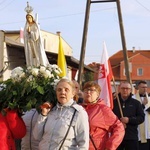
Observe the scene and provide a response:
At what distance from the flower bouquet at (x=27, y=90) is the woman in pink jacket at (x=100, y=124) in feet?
1.61

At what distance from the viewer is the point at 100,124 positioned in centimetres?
476

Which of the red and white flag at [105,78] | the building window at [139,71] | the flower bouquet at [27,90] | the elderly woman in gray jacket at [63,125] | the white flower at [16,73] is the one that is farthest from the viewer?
the building window at [139,71]

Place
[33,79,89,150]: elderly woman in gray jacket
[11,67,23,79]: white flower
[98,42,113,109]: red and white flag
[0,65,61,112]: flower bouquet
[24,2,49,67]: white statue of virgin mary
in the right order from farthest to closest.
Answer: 1. [24,2,49,67]: white statue of virgin mary
2. [98,42,113,109]: red and white flag
3. [11,67,23,79]: white flower
4. [0,65,61,112]: flower bouquet
5. [33,79,89,150]: elderly woman in gray jacket

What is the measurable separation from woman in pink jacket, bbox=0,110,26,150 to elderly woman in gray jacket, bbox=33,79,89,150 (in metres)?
0.16

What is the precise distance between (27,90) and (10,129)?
51cm

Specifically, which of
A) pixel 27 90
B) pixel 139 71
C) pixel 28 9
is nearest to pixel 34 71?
pixel 27 90

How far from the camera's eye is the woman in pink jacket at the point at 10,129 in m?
4.12

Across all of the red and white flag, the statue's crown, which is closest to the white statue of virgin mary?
the statue's crown

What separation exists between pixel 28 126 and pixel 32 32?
15.2 ft

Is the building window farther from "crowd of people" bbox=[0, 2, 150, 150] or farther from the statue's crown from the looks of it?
"crowd of people" bbox=[0, 2, 150, 150]

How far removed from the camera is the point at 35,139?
4375mm

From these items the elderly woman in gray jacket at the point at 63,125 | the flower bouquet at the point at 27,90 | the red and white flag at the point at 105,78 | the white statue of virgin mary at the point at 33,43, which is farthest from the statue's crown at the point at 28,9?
the elderly woman in gray jacket at the point at 63,125

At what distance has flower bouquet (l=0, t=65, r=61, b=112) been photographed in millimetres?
4410

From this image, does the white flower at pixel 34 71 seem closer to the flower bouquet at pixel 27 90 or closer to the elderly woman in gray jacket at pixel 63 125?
the flower bouquet at pixel 27 90
